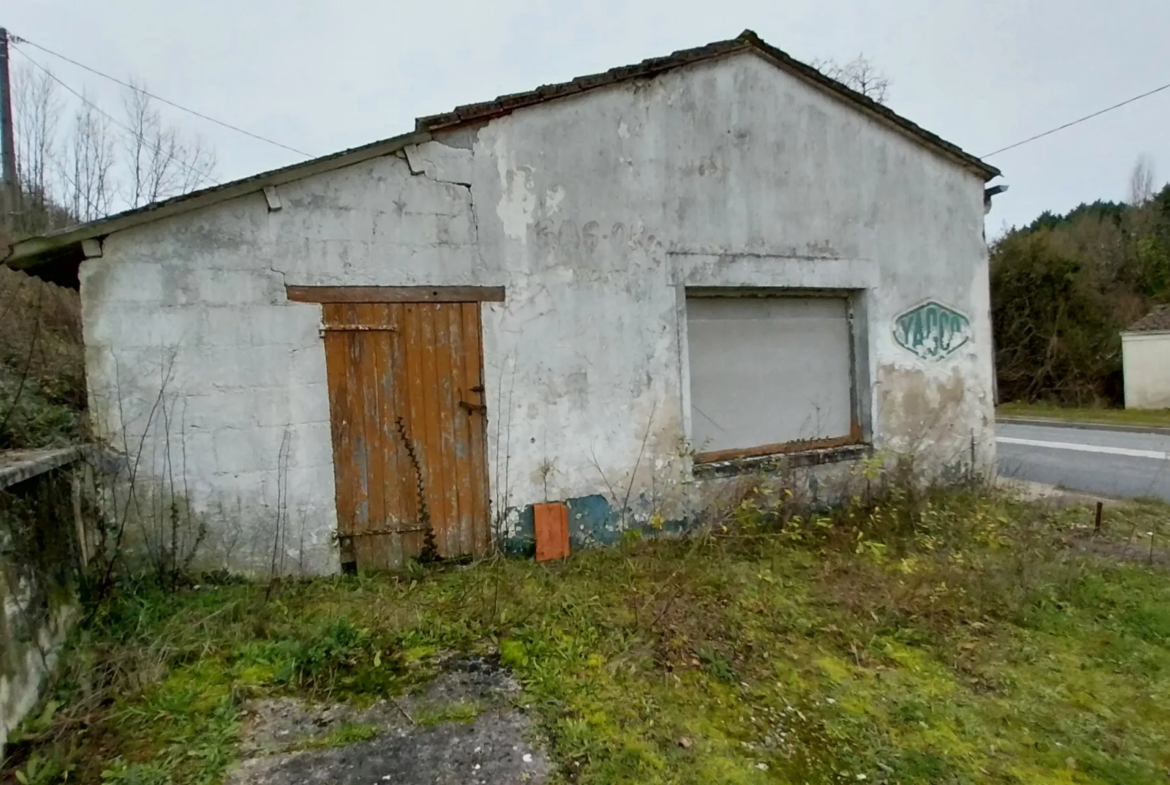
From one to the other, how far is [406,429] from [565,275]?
70.3 inches

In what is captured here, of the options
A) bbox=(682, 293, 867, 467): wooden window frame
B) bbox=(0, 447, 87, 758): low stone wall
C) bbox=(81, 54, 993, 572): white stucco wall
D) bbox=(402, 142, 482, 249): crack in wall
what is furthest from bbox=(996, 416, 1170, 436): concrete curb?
bbox=(0, 447, 87, 758): low stone wall

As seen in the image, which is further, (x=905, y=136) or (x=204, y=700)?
(x=905, y=136)

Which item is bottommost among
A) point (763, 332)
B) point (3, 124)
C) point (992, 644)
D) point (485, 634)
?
point (992, 644)

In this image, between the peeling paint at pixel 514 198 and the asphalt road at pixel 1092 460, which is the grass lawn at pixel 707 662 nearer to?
the peeling paint at pixel 514 198

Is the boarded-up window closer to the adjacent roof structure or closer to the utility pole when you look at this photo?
the utility pole

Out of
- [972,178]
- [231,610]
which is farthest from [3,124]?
[972,178]

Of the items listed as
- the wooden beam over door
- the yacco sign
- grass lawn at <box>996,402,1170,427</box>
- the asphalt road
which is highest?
the wooden beam over door

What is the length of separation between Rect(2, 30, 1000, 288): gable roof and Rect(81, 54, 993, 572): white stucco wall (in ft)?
0.32

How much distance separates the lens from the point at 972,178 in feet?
24.3

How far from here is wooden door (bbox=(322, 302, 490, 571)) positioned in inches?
189

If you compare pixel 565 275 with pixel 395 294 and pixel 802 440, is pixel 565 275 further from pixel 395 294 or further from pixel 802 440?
pixel 802 440

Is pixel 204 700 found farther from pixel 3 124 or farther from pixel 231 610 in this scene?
pixel 3 124

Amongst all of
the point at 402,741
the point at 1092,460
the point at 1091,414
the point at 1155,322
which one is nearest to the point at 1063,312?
the point at 1155,322

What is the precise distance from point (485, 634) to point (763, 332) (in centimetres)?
405
